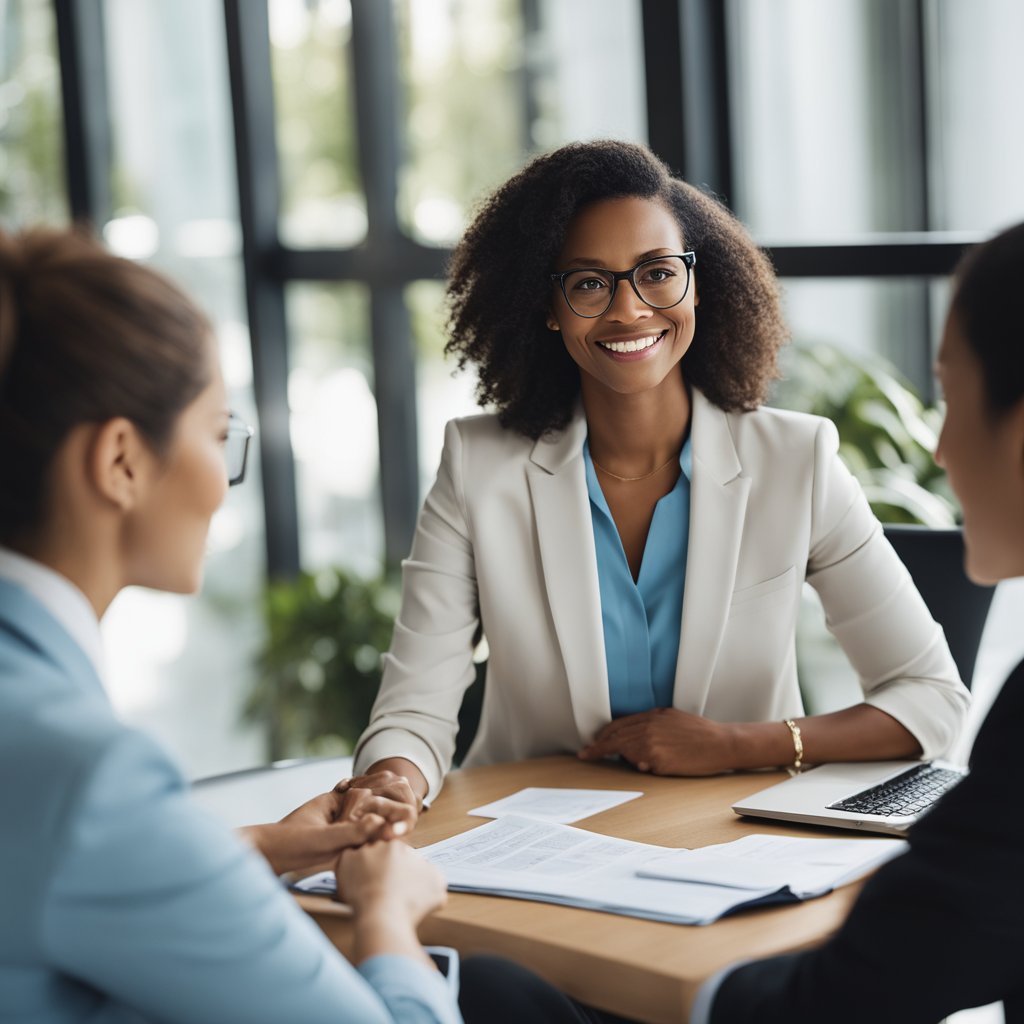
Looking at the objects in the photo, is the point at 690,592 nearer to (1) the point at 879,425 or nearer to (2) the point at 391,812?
(2) the point at 391,812

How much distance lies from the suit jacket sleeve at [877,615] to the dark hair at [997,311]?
2.66 feet

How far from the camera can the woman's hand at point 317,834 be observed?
1.54 meters

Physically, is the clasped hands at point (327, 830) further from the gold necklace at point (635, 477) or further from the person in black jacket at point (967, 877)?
the gold necklace at point (635, 477)

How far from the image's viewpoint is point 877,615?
1.99m

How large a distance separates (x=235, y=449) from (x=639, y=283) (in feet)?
2.78

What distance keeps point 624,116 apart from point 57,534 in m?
2.69

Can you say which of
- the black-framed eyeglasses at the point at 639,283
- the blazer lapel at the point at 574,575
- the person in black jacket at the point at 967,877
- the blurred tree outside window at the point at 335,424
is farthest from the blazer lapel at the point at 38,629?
the blurred tree outside window at the point at 335,424

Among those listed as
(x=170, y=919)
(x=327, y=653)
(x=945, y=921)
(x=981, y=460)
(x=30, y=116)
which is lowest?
(x=327, y=653)

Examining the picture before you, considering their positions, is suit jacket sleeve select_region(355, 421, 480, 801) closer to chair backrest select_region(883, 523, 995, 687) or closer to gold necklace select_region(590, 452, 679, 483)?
gold necklace select_region(590, 452, 679, 483)

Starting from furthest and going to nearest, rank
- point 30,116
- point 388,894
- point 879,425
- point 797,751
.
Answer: point 30,116 → point 879,425 → point 797,751 → point 388,894

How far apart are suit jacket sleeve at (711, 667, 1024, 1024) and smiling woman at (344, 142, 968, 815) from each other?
0.72 meters

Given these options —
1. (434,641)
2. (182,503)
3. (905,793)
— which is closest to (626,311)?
(434,641)

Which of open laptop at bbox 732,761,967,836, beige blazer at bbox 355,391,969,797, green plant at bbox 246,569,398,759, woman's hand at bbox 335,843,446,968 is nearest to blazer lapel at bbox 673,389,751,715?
beige blazer at bbox 355,391,969,797

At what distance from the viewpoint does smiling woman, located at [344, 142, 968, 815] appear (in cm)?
202
